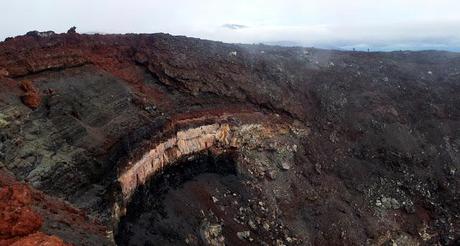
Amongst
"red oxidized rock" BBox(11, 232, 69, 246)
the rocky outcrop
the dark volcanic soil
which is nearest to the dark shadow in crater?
the dark volcanic soil

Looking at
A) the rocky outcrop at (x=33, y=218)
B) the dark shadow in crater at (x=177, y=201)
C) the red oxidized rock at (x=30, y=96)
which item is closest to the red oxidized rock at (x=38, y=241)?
the rocky outcrop at (x=33, y=218)

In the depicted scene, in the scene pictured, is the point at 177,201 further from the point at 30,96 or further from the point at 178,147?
the point at 30,96

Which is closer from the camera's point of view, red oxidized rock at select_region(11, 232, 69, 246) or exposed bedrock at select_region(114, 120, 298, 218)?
red oxidized rock at select_region(11, 232, 69, 246)

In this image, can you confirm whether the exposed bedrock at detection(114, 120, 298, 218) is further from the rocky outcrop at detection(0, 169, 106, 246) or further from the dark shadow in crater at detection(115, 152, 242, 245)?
the rocky outcrop at detection(0, 169, 106, 246)

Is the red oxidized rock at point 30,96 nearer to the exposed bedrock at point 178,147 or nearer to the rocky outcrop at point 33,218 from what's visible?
the exposed bedrock at point 178,147

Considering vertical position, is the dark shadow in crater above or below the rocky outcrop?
below

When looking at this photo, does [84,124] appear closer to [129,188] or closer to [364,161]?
[129,188]
